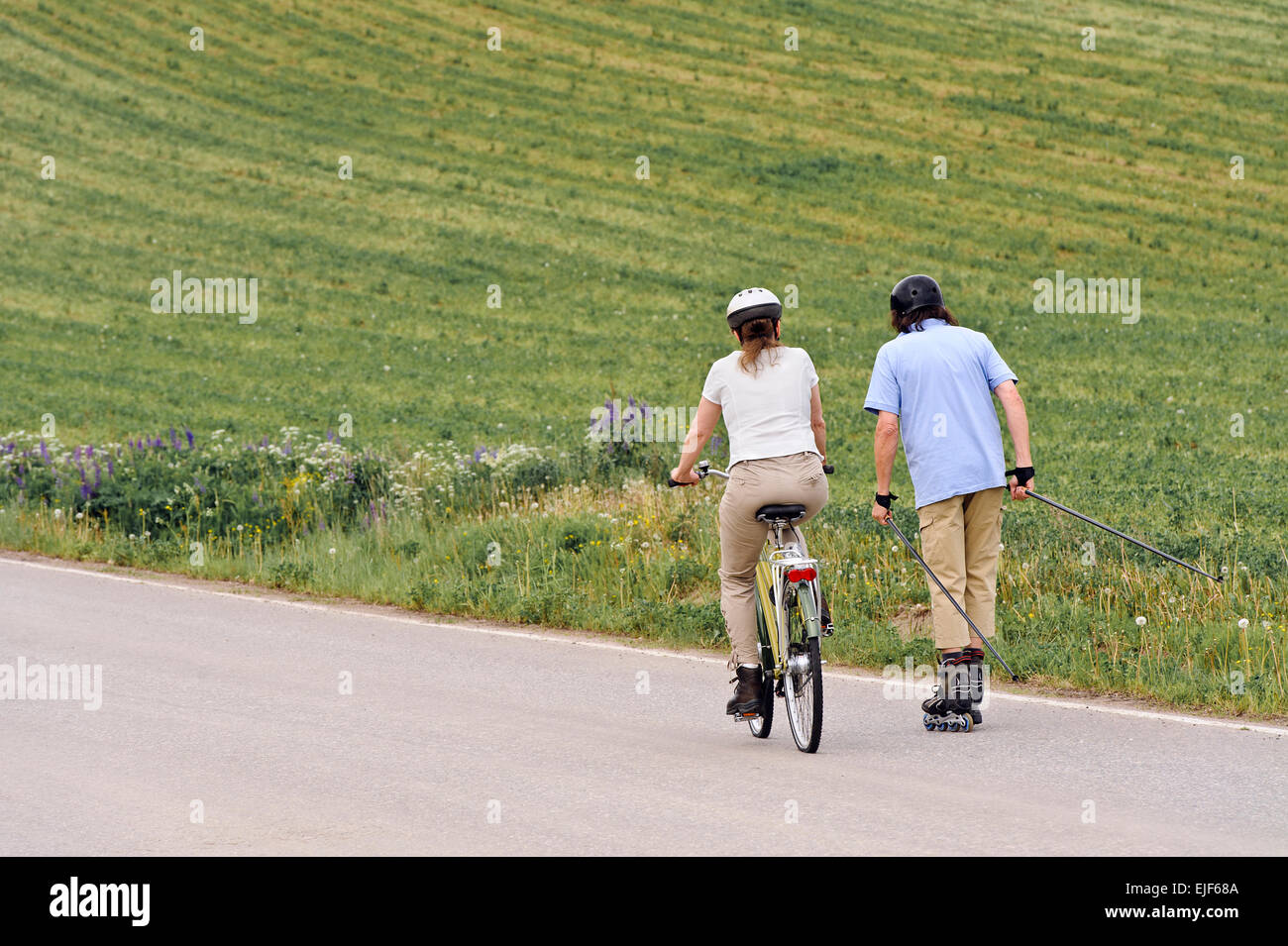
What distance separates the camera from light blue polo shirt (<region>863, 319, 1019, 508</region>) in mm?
8219

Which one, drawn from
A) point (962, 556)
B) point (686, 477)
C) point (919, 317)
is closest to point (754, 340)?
point (686, 477)

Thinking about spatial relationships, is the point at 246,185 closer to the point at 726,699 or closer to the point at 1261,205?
the point at 1261,205

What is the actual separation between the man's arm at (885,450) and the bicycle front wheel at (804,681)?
720 mm

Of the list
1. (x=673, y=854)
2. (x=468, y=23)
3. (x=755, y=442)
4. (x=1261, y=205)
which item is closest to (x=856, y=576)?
(x=755, y=442)

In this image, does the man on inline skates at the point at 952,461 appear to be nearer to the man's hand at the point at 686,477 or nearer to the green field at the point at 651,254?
the man's hand at the point at 686,477

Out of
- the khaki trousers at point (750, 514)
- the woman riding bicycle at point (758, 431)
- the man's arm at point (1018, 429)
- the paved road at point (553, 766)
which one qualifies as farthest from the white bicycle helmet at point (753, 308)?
the paved road at point (553, 766)

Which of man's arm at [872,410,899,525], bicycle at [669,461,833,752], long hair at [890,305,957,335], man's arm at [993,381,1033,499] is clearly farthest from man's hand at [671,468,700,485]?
man's arm at [993,381,1033,499]

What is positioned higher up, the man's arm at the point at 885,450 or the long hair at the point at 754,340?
the long hair at the point at 754,340

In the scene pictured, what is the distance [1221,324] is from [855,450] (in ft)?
43.5

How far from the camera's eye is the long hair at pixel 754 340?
7898mm

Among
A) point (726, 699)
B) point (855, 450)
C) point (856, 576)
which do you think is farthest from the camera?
point (855, 450)

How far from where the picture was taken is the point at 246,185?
42.8 metres

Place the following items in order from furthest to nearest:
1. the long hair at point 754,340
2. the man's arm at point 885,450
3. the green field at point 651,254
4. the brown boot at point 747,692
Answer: the green field at point 651,254
the man's arm at point 885,450
the brown boot at point 747,692
the long hair at point 754,340

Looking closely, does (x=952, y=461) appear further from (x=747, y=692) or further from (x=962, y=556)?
(x=747, y=692)
